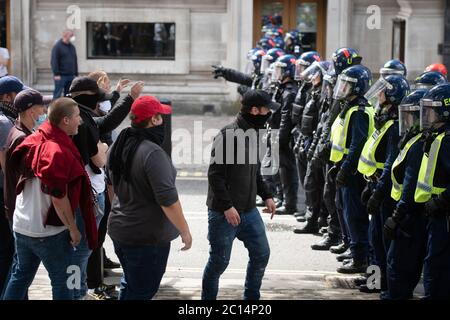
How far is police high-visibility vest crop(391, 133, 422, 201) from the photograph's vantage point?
26.5 feet

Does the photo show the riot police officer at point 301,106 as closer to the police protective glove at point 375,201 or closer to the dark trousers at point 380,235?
the dark trousers at point 380,235

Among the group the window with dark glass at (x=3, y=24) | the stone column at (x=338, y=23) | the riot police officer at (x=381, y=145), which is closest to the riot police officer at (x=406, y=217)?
the riot police officer at (x=381, y=145)

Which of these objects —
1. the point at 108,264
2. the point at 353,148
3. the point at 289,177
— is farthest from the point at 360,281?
the point at 289,177

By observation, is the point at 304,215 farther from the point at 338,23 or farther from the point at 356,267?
the point at 338,23

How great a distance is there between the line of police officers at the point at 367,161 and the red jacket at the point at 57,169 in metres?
2.31

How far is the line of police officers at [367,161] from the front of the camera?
309 inches

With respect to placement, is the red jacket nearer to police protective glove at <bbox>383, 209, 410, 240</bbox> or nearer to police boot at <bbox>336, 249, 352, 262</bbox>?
police protective glove at <bbox>383, 209, 410, 240</bbox>

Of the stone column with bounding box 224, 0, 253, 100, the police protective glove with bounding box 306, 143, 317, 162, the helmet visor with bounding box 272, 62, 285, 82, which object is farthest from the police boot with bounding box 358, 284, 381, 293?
the stone column with bounding box 224, 0, 253, 100

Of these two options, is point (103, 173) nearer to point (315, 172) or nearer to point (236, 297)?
point (236, 297)

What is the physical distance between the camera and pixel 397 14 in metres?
22.4

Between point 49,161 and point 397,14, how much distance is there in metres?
16.3

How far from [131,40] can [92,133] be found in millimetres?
15175

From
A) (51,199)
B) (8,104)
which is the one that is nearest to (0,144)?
(8,104)

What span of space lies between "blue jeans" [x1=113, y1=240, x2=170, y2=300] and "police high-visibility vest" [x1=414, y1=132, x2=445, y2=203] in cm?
194
